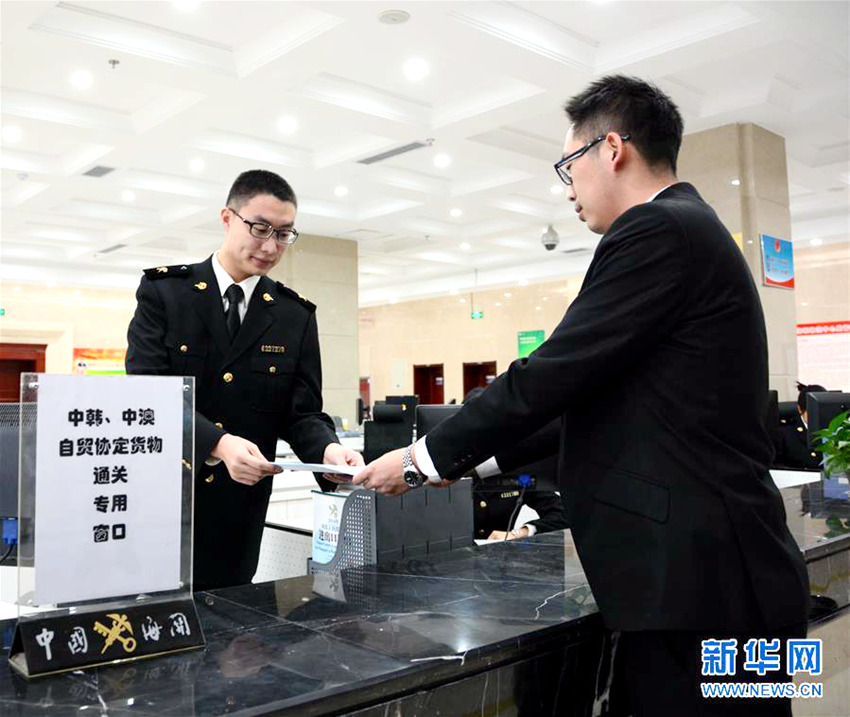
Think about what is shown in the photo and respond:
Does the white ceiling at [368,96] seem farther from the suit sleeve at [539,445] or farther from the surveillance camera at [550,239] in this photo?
the suit sleeve at [539,445]

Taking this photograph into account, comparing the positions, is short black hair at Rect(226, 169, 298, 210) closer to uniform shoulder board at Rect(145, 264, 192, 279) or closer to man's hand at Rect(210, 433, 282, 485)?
uniform shoulder board at Rect(145, 264, 192, 279)

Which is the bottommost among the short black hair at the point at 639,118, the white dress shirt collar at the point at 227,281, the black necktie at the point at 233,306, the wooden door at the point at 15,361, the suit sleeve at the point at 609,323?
the suit sleeve at the point at 609,323

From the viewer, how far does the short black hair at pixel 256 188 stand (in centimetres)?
223

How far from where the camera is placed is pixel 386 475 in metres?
1.71

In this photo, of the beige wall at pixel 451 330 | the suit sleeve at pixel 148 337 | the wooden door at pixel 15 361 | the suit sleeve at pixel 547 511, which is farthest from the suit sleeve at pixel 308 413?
the wooden door at pixel 15 361

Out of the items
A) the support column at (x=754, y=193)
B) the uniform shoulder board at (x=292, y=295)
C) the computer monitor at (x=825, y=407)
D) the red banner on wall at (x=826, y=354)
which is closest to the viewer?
the uniform shoulder board at (x=292, y=295)

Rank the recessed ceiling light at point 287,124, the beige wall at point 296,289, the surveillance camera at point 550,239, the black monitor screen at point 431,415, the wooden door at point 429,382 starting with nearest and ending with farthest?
the black monitor screen at point 431,415 → the recessed ceiling light at point 287,124 → the surveillance camera at point 550,239 → the beige wall at point 296,289 → the wooden door at point 429,382

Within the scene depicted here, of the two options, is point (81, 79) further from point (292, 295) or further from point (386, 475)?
point (386, 475)

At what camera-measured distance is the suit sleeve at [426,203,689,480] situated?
134 cm

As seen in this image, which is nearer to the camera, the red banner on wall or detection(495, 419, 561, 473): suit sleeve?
detection(495, 419, 561, 473): suit sleeve

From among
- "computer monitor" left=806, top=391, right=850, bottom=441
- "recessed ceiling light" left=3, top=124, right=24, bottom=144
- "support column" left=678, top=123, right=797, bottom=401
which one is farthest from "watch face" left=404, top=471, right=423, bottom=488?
"recessed ceiling light" left=3, top=124, right=24, bottom=144

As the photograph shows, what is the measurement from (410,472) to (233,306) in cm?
88

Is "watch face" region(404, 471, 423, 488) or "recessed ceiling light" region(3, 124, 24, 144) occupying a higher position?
"recessed ceiling light" region(3, 124, 24, 144)

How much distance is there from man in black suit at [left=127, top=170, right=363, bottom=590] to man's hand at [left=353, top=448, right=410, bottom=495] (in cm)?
36
